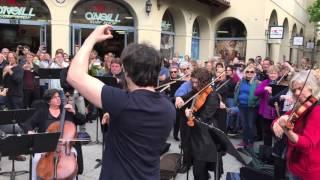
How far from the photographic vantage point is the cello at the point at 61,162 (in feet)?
16.1

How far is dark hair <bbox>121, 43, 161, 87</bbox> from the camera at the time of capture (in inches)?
90.4

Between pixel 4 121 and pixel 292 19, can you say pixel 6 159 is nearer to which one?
pixel 4 121

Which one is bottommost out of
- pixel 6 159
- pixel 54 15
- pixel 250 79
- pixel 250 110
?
pixel 6 159

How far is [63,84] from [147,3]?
8.41m

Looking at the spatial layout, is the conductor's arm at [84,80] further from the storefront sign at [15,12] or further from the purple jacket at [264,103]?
the storefront sign at [15,12]

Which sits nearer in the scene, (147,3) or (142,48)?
(142,48)

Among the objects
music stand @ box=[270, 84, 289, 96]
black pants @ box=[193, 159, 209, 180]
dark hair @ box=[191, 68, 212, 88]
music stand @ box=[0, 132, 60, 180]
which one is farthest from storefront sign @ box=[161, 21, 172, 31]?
music stand @ box=[0, 132, 60, 180]

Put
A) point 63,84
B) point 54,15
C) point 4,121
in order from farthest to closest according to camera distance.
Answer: point 54,15 → point 63,84 → point 4,121

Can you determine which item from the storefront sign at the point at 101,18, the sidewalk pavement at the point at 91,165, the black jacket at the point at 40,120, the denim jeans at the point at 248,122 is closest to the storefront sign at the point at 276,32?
the storefront sign at the point at 101,18

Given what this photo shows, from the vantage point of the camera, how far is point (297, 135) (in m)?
3.51

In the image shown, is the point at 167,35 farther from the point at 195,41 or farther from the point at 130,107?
the point at 130,107

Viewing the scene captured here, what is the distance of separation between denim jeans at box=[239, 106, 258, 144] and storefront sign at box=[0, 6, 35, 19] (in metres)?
9.05

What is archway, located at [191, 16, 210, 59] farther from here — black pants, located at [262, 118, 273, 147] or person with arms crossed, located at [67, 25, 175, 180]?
person with arms crossed, located at [67, 25, 175, 180]

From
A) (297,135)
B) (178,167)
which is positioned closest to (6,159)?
(178,167)
